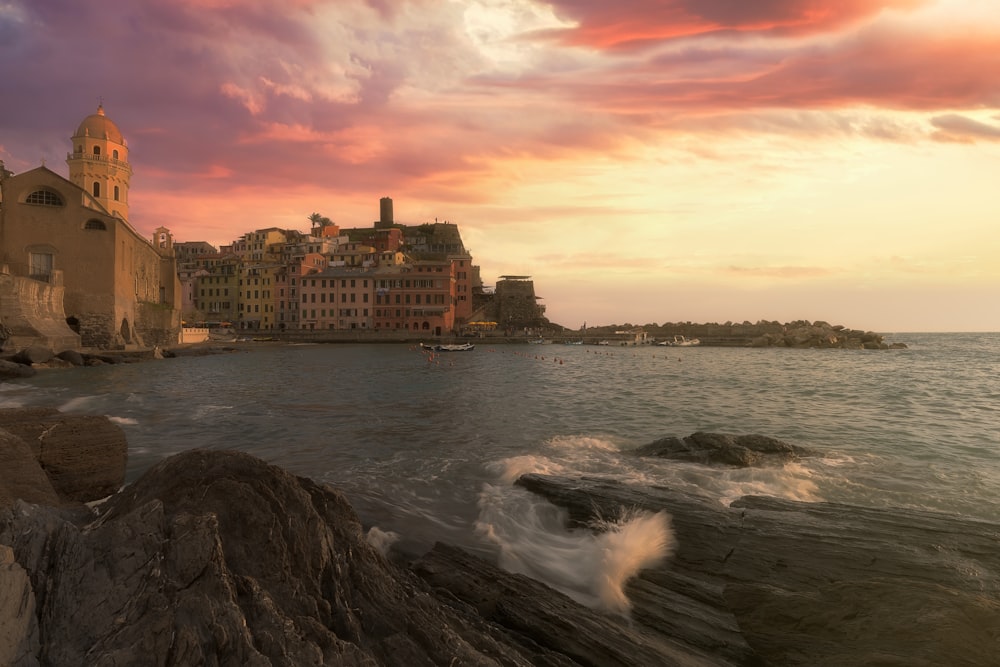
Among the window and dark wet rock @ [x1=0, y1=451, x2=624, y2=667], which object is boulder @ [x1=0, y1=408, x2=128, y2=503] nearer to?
dark wet rock @ [x1=0, y1=451, x2=624, y2=667]

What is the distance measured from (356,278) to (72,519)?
99.5 metres

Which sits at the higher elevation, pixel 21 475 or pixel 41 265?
pixel 41 265

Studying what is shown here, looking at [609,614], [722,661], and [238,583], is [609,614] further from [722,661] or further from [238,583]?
[238,583]

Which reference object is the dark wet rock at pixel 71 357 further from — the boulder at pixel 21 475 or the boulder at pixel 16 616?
the boulder at pixel 16 616

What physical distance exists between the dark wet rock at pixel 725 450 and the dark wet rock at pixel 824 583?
145 inches

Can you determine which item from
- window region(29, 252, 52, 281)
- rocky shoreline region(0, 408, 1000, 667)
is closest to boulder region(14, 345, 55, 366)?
window region(29, 252, 52, 281)

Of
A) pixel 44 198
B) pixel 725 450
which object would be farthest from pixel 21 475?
pixel 44 198

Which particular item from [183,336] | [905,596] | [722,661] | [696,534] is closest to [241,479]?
[722,661]

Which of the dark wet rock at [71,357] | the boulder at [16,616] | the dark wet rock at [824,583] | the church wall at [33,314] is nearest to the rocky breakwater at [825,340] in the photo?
the dark wet rock at [824,583]

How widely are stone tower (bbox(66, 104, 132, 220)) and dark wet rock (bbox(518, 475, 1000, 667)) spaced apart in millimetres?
83207

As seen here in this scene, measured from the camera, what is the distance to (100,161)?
236ft

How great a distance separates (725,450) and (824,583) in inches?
284

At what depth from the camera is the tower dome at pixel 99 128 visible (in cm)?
7169

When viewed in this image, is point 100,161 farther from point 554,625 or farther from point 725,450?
point 554,625
